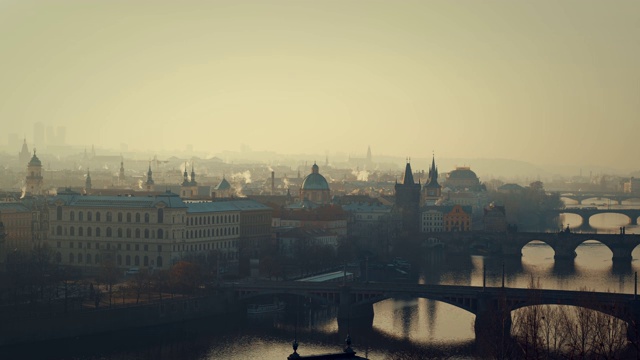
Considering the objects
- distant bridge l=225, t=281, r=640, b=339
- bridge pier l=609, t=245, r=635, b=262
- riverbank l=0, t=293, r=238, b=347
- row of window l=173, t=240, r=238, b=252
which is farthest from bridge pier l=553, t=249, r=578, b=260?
riverbank l=0, t=293, r=238, b=347

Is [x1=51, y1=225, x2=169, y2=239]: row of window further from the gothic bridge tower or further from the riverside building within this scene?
the gothic bridge tower

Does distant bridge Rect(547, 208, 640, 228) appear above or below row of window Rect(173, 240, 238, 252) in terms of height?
above

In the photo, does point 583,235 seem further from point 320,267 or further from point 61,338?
point 61,338

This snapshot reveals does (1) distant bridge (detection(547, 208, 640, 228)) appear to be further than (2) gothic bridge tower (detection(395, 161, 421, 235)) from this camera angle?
Yes

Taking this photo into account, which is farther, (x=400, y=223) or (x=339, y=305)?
(x=400, y=223)

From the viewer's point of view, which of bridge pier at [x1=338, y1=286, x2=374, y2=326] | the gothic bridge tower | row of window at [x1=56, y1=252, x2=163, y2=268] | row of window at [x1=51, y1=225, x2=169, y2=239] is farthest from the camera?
the gothic bridge tower

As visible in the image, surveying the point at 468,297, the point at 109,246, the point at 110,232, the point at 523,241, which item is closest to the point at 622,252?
the point at 523,241

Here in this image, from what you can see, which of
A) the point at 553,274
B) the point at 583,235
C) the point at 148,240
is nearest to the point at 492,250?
the point at 583,235
